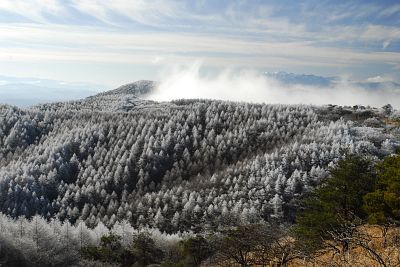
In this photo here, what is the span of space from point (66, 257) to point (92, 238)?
33.7m

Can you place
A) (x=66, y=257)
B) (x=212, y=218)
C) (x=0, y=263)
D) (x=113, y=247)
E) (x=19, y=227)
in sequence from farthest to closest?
(x=212, y=218) → (x=19, y=227) → (x=113, y=247) → (x=66, y=257) → (x=0, y=263)

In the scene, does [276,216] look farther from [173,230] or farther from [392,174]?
[392,174]

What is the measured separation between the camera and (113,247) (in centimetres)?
11500

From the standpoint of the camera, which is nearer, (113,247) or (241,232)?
(241,232)

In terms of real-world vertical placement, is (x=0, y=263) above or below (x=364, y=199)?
below

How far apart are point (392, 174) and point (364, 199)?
352cm

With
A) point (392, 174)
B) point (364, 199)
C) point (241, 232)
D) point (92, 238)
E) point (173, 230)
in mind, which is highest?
point (392, 174)

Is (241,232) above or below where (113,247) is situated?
above

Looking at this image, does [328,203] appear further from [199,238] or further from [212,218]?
[212,218]

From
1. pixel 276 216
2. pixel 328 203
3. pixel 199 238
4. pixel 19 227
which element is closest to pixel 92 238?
pixel 19 227

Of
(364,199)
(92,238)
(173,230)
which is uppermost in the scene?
(364,199)

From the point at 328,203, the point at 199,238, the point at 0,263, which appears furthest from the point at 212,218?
the point at 328,203

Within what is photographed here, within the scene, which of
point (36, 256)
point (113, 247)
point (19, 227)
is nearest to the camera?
point (36, 256)

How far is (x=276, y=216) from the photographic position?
195375 mm
